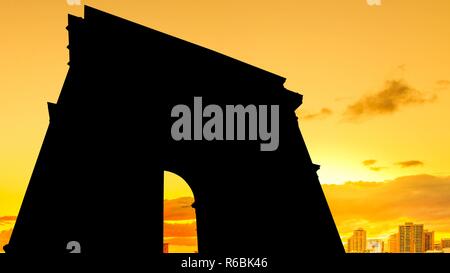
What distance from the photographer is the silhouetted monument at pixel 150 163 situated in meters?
13.6

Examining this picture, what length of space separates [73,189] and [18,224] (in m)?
1.24

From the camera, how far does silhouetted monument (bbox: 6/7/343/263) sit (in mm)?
13641

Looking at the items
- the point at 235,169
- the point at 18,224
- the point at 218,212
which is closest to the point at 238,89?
the point at 235,169

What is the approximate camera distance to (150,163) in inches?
557

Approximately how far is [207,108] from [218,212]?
86.3 inches

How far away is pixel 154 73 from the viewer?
14.3 meters

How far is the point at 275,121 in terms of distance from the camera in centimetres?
1469
